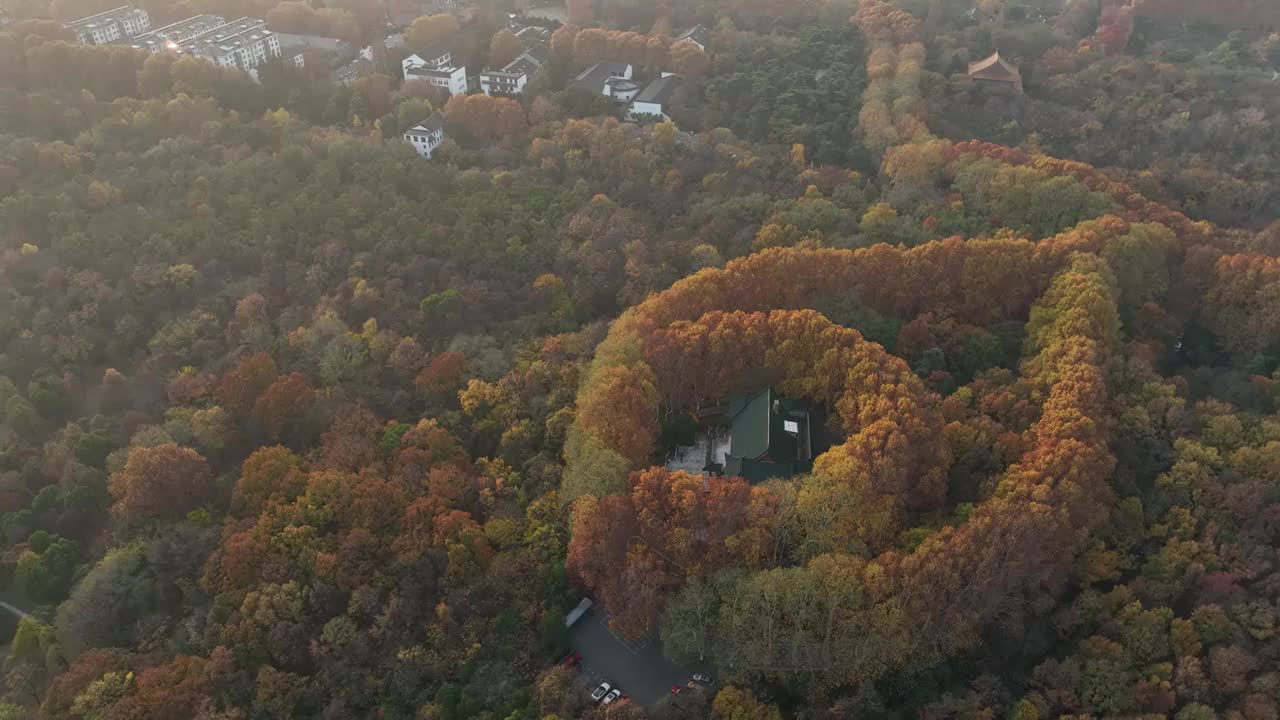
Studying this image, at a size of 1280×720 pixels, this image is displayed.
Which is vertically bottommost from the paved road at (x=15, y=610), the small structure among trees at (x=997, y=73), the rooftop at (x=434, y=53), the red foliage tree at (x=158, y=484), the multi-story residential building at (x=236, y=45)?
the paved road at (x=15, y=610)

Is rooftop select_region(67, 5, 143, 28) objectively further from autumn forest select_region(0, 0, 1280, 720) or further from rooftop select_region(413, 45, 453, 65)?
rooftop select_region(413, 45, 453, 65)

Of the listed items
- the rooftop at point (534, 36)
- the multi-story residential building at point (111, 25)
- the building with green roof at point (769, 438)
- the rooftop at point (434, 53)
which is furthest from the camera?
the rooftop at point (534, 36)

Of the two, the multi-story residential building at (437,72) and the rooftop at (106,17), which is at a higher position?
the rooftop at (106,17)

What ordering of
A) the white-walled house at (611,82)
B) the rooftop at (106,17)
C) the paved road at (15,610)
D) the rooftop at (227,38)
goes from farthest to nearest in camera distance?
the rooftop at (106,17), the white-walled house at (611,82), the rooftop at (227,38), the paved road at (15,610)

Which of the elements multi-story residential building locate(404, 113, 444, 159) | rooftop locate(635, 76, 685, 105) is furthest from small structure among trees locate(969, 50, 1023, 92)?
multi-story residential building locate(404, 113, 444, 159)

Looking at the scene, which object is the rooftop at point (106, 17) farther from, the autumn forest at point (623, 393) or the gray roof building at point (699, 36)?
the gray roof building at point (699, 36)

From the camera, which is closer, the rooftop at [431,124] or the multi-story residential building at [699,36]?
the rooftop at [431,124]

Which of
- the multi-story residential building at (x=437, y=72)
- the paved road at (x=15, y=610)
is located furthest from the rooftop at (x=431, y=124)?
the paved road at (x=15, y=610)
